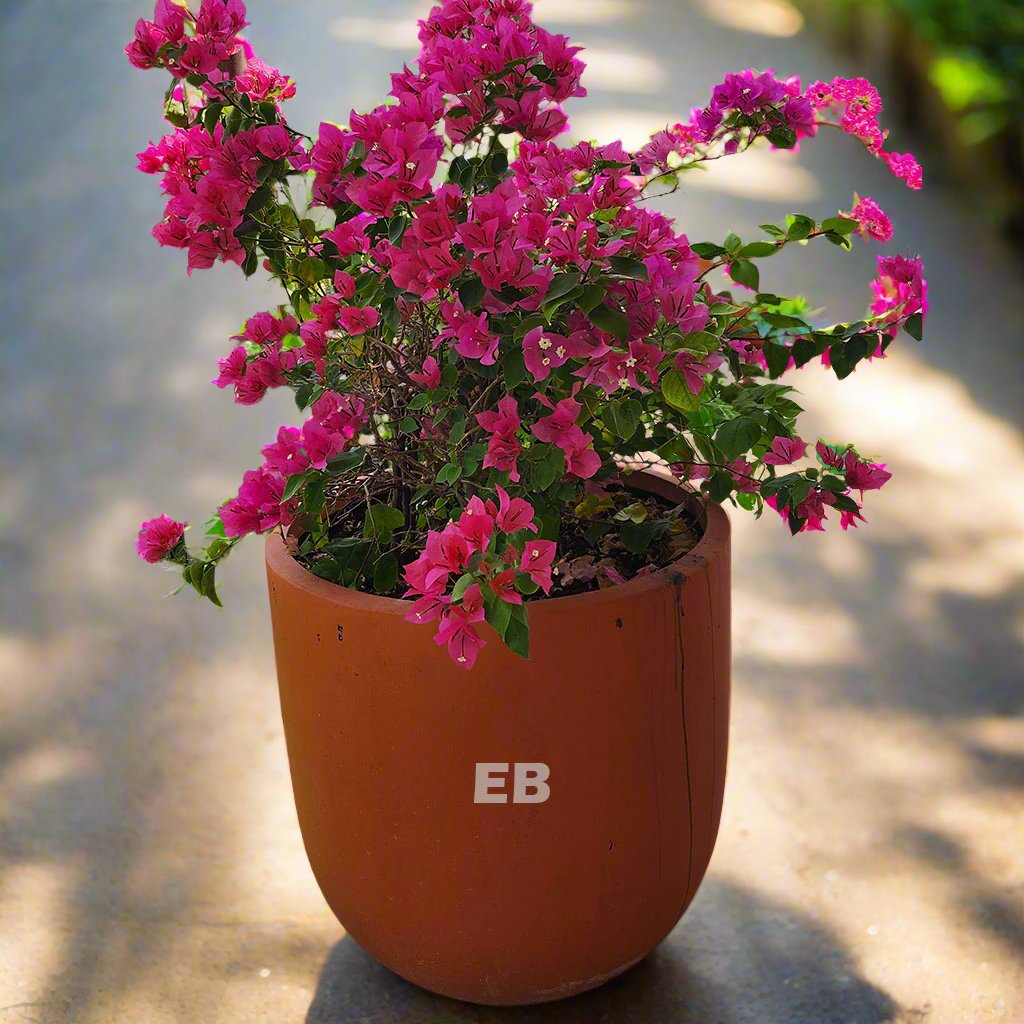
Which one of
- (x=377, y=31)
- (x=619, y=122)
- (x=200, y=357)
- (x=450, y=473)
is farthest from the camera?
(x=377, y=31)

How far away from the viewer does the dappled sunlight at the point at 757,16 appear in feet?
23.8

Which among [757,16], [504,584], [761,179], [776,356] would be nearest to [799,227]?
[776,356]

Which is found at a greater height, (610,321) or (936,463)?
(610,321)

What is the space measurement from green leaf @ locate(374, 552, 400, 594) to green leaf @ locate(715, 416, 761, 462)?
0.39 metres

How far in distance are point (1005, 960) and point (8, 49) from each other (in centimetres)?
611

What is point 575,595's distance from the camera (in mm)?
1411

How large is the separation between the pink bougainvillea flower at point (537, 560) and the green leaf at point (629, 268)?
10.4 inches

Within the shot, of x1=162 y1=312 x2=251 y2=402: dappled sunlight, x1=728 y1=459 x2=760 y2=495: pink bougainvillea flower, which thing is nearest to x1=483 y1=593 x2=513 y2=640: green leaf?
x1=728 y1=459 x2=760 y2=495: pink bougainvillea flower

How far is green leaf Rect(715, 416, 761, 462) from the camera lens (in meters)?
1.41

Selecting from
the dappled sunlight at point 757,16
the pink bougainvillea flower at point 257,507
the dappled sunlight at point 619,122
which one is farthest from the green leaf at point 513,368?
the dappled sunlight at point 757,16

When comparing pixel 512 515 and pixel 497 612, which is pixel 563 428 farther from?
pixel 497 612

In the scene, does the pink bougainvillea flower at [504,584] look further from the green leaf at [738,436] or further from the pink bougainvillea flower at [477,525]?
the green leaf at [738,436]

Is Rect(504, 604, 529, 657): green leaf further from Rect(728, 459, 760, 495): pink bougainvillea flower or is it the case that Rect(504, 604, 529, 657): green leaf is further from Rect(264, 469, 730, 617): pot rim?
Rect(728, 459, 760, 495): pink bougainvillea flower

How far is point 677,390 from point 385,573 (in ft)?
1.31
